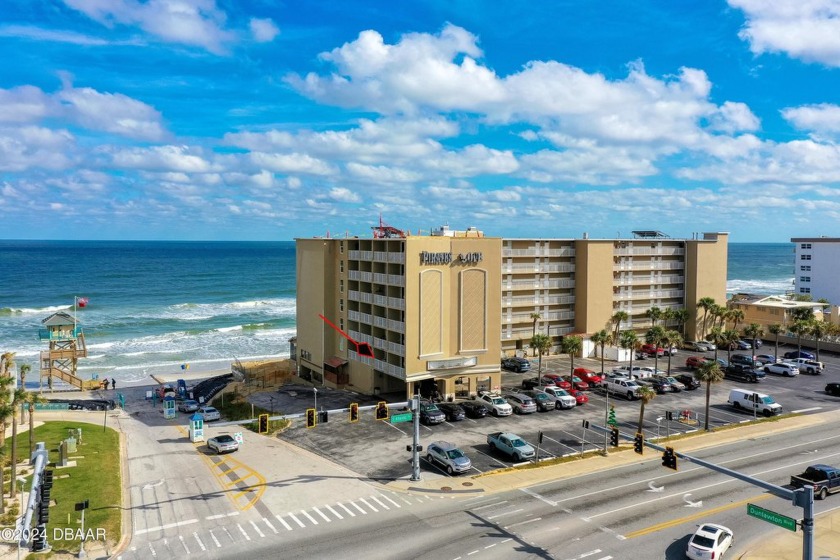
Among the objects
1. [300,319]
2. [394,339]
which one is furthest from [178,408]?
[394,339]

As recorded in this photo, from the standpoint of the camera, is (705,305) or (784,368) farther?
(705,305)

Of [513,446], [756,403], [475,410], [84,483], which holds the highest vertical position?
[756,403]

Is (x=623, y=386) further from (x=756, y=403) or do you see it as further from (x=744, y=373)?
(x=744, y=373)

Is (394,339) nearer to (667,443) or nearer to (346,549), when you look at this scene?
(667,443)

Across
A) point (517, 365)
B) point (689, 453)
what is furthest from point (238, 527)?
point (517, 365)

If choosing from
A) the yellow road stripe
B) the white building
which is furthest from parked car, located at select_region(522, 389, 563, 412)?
the white building

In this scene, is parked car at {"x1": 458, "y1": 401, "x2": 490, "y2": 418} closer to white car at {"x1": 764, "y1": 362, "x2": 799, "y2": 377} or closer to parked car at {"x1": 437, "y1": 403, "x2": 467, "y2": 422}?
parked car at {"x1": 437, "y1": 403, "x2": 467, "y2": 422}

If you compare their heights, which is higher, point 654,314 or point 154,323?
point 654,314

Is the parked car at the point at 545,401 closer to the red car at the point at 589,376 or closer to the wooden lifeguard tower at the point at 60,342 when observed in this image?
the red car at the point at 589,376

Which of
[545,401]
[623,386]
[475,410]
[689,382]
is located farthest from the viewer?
[689,382]
